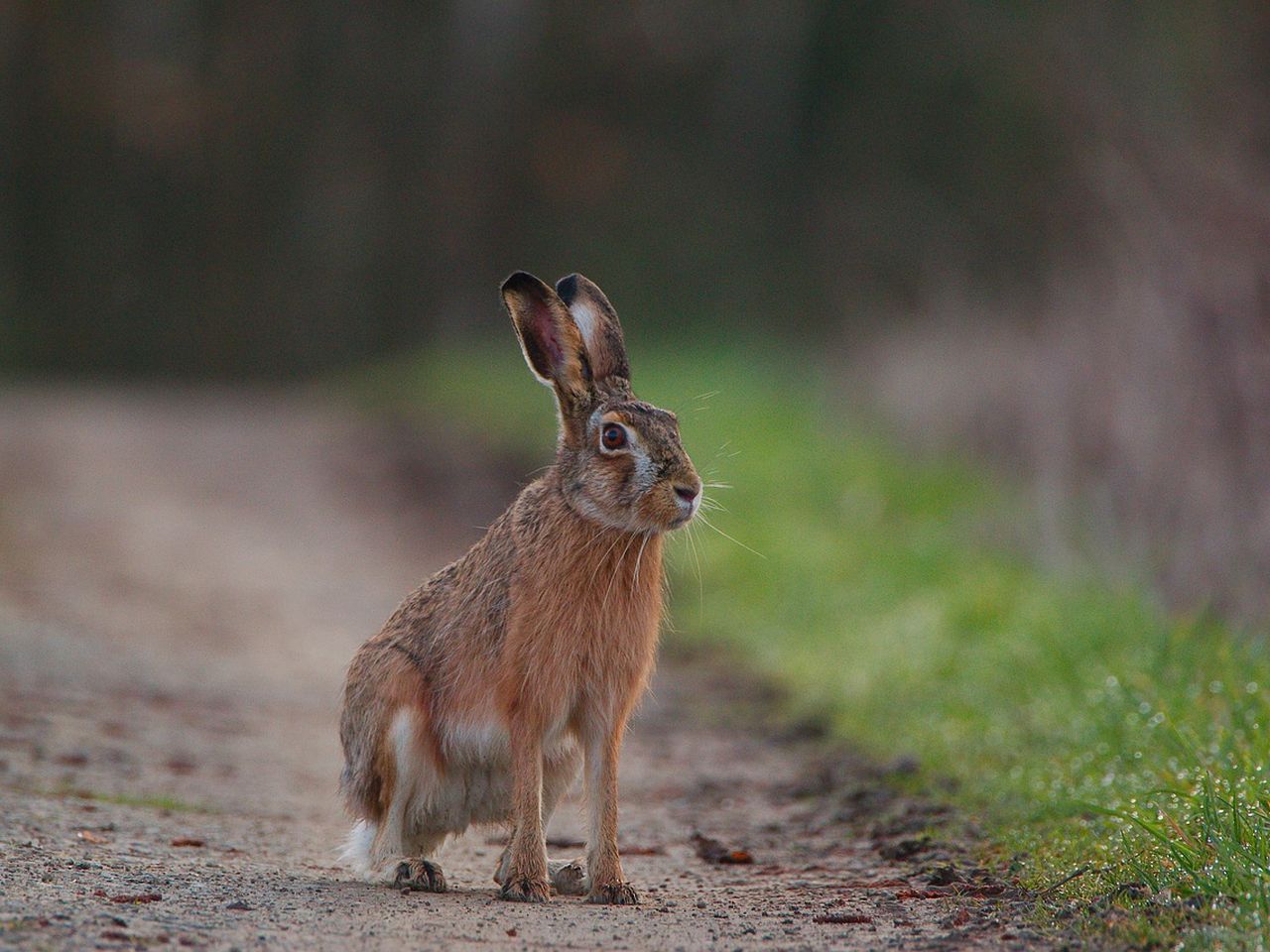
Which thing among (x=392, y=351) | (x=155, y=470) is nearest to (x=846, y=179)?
(x=392, y=351)

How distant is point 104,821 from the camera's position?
618 cm

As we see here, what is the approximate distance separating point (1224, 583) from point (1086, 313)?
14.1 feet

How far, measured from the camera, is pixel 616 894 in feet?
17.7

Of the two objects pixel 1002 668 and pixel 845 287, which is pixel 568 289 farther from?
pixel 845 287

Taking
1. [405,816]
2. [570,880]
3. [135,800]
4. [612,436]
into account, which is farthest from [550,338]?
[135,800]

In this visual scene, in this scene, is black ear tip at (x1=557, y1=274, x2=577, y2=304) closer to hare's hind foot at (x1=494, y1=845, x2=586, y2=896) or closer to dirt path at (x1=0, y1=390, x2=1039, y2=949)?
hare's hind foot at (x1=494, y1=845, x2=586, y2=896)

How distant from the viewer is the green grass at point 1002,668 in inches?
192

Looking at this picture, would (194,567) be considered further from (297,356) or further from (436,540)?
(297,356)

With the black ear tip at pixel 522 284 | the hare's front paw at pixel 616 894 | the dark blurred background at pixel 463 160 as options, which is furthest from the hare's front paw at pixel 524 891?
the dark blurred background at pixel 463 160

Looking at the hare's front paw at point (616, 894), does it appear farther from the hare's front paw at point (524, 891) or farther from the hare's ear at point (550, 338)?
the hare's ear at point (550, 338)

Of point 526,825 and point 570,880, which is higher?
point 526,825

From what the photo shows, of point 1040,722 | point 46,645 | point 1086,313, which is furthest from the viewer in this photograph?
point 1086,313

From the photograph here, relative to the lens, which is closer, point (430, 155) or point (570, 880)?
point (570, 880)

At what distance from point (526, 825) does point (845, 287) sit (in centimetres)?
1877
